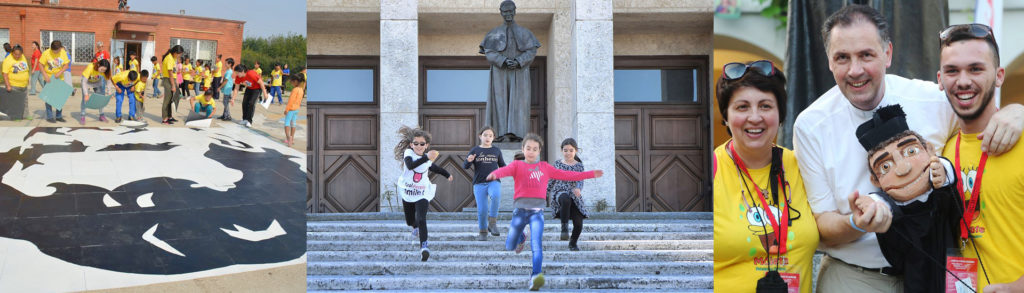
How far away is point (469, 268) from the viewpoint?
16.7ft

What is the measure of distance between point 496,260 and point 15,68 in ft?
53.1

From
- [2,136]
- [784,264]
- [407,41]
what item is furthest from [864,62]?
[2,136]

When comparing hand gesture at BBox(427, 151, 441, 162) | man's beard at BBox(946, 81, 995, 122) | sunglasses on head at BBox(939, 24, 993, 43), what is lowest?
hand gesture at BBox(427, 151, 441, 162)

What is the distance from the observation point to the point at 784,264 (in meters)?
1.79

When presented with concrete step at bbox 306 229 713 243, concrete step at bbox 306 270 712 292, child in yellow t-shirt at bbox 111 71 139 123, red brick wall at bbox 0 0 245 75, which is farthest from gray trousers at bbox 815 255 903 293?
child in yellow t-shirt at bbox 111 71 139 123

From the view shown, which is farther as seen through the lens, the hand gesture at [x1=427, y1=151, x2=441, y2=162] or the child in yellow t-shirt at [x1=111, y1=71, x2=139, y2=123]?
the child in yellow t-shirt at [x1=111, y1=71, x2=139, y2=123]

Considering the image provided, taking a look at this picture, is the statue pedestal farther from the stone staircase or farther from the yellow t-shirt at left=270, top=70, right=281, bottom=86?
the yellow t-shirt at left=270, top=70, right=281, bottom=86

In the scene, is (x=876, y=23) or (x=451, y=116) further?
(x=451, y=116)

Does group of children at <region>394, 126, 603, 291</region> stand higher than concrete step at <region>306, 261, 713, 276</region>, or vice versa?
group of children at <region>394, 126, 603, 291</region>

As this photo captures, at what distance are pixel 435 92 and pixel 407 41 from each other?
2025 millimetres

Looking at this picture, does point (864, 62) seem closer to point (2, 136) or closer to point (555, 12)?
point (555, 12)

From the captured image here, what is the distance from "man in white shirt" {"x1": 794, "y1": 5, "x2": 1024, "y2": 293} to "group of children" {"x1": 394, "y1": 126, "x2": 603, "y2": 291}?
91.2 inches

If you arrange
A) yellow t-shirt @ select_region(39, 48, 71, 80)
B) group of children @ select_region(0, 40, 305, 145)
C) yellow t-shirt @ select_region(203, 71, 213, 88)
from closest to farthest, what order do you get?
yellow t-shirt @ select_region(203, 71, 213, 88), group of children @ select_region(0, 40, 305, 145), yellow t-shirt @ select_region(39, 48, 71, 80)

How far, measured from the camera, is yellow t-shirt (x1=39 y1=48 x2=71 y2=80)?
17.9 meters
